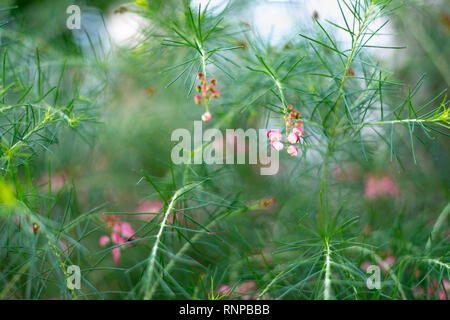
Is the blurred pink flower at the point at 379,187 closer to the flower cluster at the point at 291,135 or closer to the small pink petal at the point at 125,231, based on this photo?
the flower cluster at the point at 291,135

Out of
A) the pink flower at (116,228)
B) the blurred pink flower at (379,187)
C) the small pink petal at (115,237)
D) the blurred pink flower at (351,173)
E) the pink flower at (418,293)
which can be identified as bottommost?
the pink flower at (418,293)

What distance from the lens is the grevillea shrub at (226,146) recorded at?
2.64 feet

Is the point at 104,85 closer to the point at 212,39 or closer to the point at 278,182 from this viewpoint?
the point at 212,39

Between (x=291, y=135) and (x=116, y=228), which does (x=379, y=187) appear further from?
(x=116, y=228)

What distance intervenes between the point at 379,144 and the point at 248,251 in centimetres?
57

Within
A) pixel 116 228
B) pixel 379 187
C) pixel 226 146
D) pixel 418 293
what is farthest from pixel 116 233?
pixel 379 187

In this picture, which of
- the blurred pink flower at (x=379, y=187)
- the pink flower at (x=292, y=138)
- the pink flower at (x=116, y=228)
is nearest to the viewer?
the pink flower at (x=292, y=138)

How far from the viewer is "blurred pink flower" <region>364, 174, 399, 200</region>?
3.84ft

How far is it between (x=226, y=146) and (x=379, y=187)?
0.55 meters

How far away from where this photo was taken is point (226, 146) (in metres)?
1.17

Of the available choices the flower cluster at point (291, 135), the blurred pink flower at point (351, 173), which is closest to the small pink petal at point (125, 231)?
the flower cluster at point (291, 135)

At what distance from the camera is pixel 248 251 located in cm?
88
